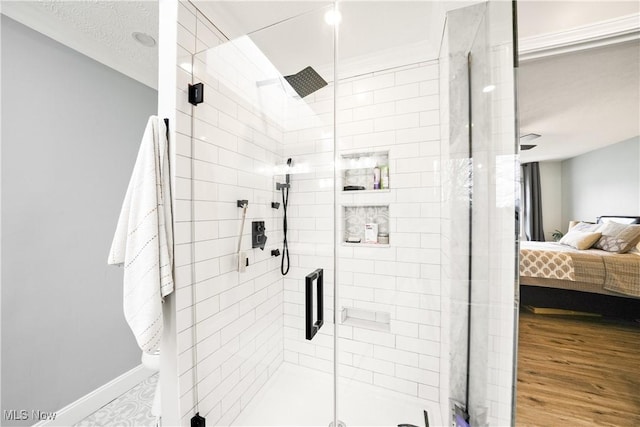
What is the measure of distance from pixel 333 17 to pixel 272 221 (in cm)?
132

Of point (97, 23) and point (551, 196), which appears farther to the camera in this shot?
point (551, 196)

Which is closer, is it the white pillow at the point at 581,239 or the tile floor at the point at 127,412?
the white pillow at the point at 581,239

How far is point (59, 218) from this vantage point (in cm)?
158

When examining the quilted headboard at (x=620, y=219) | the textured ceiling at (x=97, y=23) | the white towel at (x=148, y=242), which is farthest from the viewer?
the textured ceiling at (x=97, y=23)

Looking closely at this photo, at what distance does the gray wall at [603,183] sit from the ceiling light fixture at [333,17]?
181cm

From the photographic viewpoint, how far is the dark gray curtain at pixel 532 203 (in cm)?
159

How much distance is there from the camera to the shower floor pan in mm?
1420

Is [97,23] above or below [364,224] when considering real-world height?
above

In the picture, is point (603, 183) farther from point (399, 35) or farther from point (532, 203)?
point (399, 35)

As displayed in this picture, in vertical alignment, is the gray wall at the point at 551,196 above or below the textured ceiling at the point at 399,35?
below

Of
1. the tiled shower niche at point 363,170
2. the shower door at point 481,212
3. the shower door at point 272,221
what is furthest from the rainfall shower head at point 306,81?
the shower door at point 481,212

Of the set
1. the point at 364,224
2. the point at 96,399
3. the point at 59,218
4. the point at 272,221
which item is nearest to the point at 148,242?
the point at 272,221

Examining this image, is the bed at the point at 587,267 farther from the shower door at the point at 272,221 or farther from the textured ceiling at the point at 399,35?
the shower door at the point at 272,221

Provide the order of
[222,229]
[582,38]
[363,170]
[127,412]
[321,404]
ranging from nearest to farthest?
[582,38] → [222,229] → [321,404] → [363,170] → [127,412]
